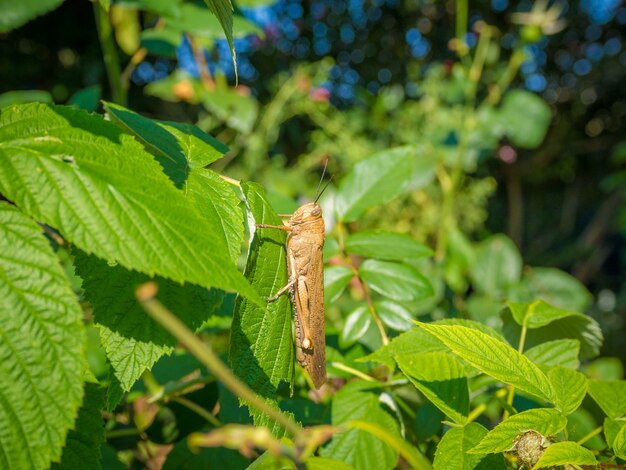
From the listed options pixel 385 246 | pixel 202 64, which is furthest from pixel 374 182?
pixel 202 64

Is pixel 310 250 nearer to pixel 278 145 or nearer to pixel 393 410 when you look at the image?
pixel 393 410

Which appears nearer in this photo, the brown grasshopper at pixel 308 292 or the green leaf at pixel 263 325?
the green leaf at pixel 263 325

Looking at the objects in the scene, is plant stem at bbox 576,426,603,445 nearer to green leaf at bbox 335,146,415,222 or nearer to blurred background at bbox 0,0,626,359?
green leaf at bbox 335,146,415,222

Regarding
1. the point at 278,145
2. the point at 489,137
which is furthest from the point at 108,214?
the point at 278,145

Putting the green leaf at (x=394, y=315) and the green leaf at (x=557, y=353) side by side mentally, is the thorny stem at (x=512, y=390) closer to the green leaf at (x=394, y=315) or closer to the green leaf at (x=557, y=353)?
the green leaf at (x=557, y=353)

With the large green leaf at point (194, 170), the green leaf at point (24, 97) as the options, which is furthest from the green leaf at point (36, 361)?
the green leaf at point (24, 97)

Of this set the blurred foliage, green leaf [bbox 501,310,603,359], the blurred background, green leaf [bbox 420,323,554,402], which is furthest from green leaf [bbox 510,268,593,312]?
green leaf [bbox 420,323,554,402]

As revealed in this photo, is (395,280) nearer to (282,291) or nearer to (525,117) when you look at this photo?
(282,291)
